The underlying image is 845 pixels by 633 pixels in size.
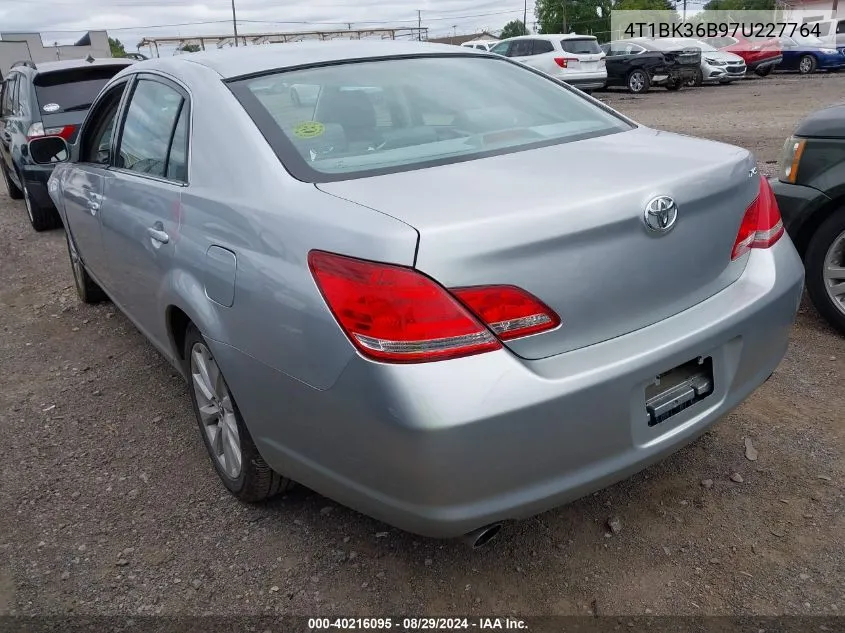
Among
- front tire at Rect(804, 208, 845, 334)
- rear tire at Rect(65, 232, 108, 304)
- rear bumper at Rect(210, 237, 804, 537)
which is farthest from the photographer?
rear tire at Rect(65, 232, 108, 304)

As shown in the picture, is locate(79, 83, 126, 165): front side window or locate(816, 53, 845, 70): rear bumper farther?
locate(816, 53, 845, 70): rear bumper

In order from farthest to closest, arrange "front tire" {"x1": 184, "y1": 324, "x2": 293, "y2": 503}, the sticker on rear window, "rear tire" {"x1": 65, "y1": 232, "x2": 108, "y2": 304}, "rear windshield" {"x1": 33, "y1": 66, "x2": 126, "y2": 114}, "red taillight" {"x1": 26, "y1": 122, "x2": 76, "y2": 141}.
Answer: "rear windshield" {"x1": 33, "y1": 66, "x2": 126, "y2": 114} < "red taillight" {"x1": 26, "y1": 122, "x2": 76, "y2": 141} < "rear tire" {"x1": 65, "y1": 232, "x2": 108, "y2": 304} < "front tire" {"x1": 184, "y1": 324, "x2": 293, "y2": 503} < the sticker on rear window

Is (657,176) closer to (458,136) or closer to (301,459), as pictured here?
(458,136)

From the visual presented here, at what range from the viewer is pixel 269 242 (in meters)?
2.08

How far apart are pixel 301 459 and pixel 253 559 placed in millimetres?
560

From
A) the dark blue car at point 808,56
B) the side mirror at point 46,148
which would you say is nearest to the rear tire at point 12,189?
the side mirror at point 46,148

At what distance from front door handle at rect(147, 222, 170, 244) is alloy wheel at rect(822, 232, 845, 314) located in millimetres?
3167

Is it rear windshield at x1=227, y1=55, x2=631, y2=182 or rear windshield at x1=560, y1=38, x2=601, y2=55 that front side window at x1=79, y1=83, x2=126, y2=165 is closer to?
rear windshield at x1=227, y1=55, x2=631, y2=182

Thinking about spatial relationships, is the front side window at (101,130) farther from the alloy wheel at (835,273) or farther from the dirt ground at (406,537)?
the alloy wheel at (835,273)

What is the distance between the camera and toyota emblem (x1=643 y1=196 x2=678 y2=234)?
198cm

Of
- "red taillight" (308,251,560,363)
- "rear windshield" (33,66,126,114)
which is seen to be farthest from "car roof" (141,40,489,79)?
"rear windshield" (33,66,126,114)

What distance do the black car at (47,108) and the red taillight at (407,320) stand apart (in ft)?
21.4

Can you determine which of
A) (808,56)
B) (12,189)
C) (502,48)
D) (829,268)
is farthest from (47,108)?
(808,56)

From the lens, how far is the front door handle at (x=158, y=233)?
8.87ft
